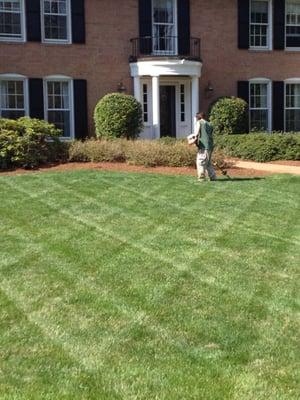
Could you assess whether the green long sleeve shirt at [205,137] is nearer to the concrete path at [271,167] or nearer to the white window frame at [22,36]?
the concrete path at [271,167]

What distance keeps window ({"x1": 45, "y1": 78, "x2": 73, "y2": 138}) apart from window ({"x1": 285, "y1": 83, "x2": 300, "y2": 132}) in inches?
340

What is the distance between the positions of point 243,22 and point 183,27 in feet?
8.35

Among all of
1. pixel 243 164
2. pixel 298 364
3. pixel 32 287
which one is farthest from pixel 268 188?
pixel 298 364

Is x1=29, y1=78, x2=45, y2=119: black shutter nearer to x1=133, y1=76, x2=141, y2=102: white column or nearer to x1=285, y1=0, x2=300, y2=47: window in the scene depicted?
x1=133, y1=76, x2=141, y2=102: white column

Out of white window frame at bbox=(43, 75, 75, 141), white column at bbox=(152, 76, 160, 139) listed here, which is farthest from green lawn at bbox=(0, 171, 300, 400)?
white column at bbox=(152, 76, 160, 139)

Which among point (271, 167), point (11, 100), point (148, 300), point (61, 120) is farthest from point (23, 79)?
point (148, 300)

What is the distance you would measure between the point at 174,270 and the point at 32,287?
1.54 metres

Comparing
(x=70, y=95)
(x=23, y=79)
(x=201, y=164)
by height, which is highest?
(x=23, y=79)

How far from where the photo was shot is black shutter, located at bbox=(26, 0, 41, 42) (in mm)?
20750

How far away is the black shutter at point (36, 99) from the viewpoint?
21047mm

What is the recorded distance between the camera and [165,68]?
2156cm

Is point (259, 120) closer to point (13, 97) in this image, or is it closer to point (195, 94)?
point (195, 94)

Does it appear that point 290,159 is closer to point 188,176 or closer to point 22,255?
point 188,176

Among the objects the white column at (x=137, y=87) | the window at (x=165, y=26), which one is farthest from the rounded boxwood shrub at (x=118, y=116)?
the window at (x=165, y=26)
